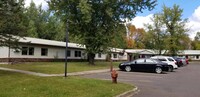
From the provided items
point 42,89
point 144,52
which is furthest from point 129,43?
point 42,89

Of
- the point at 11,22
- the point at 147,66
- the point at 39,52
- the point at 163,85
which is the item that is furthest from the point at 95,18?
the point at 163,85

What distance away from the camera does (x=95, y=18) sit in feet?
124

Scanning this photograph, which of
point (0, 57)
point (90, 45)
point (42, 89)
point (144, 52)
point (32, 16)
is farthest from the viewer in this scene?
point (144, 52)

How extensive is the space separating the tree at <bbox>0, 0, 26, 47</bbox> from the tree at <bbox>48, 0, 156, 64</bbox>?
16.5 meters

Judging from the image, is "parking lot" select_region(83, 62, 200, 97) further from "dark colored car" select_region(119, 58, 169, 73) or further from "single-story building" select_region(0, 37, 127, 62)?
"single-story building" select_region(0, 37, 127, 62)

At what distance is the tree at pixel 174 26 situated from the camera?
72562 millimetres

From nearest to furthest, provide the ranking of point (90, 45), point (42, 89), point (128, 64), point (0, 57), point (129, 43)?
point (42, 89), point (128, 64), point (0, 57), point (90, 45), point (129, 43)

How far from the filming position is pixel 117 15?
38625 millimetres

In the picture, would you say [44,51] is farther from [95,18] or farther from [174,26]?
[174,26]

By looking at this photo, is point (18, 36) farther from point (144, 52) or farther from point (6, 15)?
point (144, 52)

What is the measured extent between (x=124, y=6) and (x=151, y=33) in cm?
3774

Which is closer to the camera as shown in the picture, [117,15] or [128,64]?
[128,64]

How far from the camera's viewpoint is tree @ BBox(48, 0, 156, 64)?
3681 centimetres

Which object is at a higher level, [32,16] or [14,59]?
[32,16]
